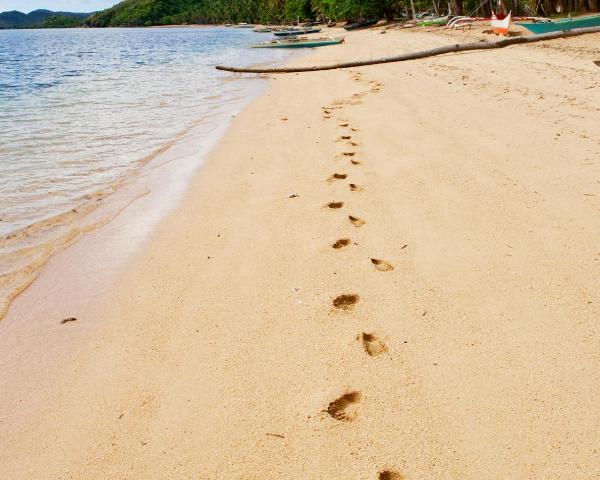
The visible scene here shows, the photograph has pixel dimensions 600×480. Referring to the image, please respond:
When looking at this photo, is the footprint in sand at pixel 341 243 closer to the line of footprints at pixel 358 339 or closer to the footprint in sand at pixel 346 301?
the line of footprints at pixel 358 339

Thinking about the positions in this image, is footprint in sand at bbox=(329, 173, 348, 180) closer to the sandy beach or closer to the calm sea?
the sandy beach

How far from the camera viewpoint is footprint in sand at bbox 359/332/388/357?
7.29 feet

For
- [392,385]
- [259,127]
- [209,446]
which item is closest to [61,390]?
[209,446]

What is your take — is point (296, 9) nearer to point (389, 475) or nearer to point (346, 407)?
point (346, 407)

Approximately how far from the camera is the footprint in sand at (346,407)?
1.88m

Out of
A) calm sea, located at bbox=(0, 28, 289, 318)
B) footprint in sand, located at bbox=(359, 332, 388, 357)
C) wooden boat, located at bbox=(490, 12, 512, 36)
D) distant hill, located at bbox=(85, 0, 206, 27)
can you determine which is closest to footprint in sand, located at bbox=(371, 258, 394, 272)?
footprint in sand, located at bbox=(359, 332, 388, 357)

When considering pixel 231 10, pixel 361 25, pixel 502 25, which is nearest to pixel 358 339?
pixel 502 25

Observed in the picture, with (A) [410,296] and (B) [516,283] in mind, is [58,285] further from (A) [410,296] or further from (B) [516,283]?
(B) [516,283]

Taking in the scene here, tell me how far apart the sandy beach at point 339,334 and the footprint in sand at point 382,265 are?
16mm

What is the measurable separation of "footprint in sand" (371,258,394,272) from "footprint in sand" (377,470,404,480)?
4.70 ft

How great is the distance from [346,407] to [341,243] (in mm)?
1527

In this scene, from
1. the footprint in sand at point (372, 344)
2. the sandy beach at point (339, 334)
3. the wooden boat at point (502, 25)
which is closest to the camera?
the sandy beach at point (339, 334)

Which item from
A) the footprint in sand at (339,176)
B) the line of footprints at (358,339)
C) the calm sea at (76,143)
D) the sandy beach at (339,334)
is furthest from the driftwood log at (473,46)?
the footprint in sand at (339,176)

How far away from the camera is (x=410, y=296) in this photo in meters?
2.62
